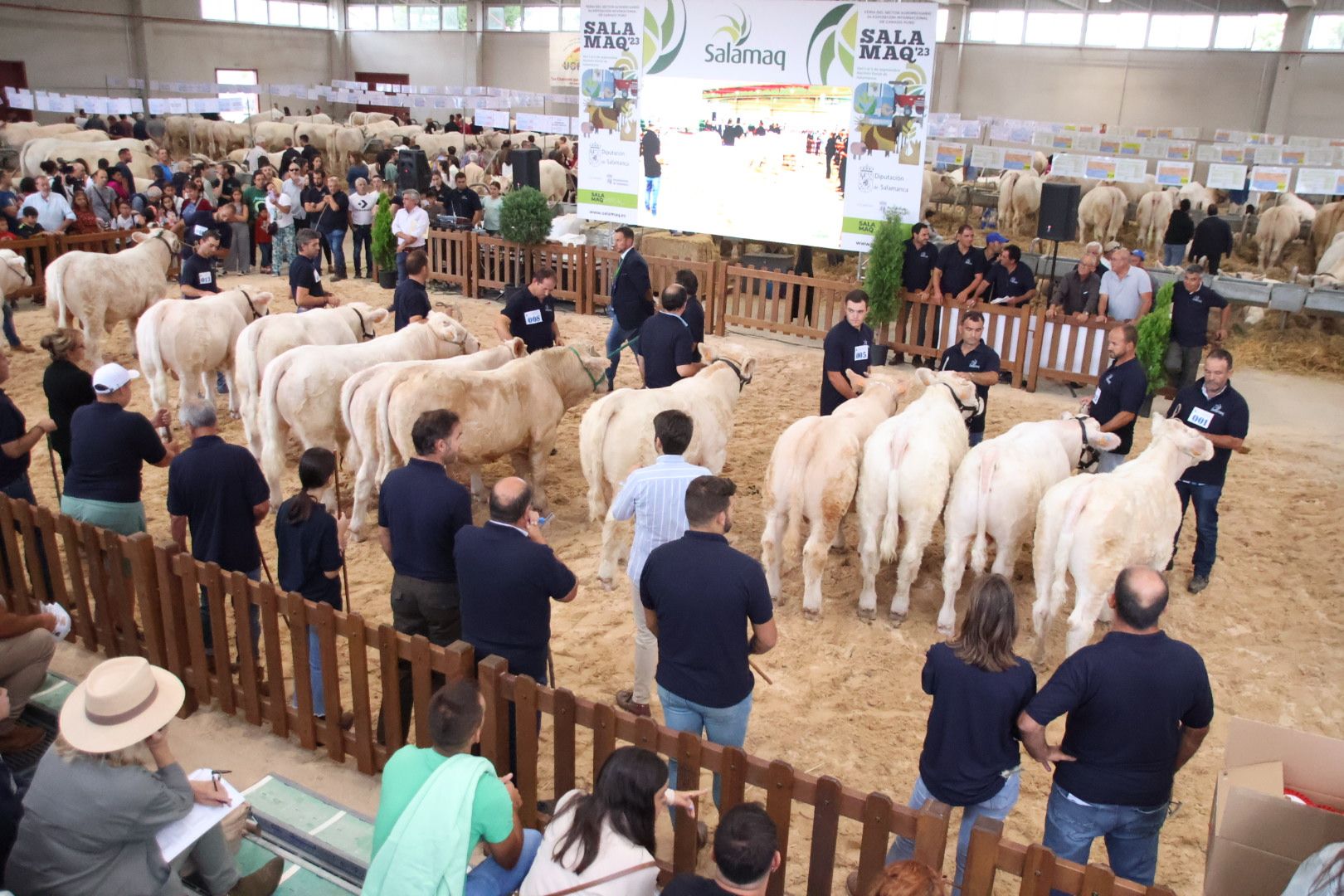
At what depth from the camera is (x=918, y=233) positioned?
12641mm

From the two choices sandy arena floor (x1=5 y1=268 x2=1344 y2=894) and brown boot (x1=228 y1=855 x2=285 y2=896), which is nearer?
brown boot (x1=228 y1=855 x2=285 y2=896)

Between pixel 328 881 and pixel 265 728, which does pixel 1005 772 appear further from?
pixel 265 728

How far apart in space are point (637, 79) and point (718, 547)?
12311 mm

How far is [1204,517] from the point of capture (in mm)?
7574

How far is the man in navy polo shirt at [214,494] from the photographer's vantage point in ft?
Result: 18.1

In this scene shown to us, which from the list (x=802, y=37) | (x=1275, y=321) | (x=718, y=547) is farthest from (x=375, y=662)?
(x=1275, y=321)

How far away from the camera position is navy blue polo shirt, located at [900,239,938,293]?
41.3ft

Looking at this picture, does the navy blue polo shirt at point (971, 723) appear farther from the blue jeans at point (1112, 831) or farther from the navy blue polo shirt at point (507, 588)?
the navy blue polo shirt at point (507, 588)

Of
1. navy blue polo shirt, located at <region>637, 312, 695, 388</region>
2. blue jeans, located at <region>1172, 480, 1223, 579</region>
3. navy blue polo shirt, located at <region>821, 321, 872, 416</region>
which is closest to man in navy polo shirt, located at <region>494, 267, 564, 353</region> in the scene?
navy blue polo shirt, located at <region>637, 312, 695, 388</region>

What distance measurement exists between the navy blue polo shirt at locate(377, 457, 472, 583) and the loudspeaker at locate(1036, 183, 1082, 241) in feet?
36.3

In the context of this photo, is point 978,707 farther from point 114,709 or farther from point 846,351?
point 846,351

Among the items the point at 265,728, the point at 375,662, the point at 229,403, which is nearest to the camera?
the point at 265,728

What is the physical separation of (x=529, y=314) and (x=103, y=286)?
5365 mm

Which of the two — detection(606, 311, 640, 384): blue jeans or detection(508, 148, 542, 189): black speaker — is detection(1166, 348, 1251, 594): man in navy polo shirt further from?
detection(508, 148, 542, 189): black speaker
